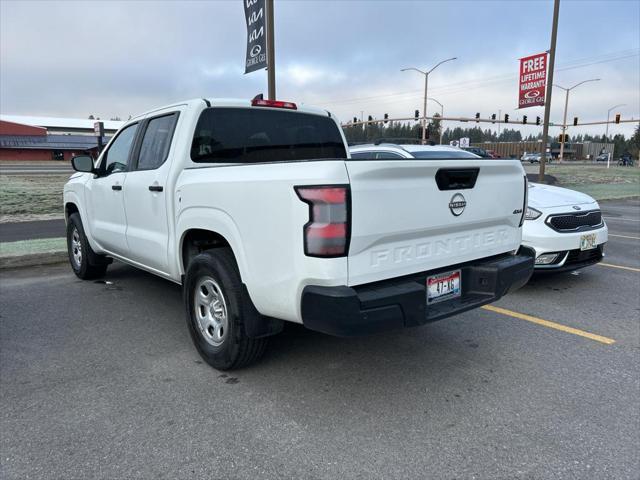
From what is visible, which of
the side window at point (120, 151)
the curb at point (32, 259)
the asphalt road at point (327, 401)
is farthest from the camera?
the curb at point (32, 259)

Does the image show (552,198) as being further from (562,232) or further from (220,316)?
(220,316)

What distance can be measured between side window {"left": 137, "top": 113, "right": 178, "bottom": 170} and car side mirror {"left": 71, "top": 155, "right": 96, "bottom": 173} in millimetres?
993

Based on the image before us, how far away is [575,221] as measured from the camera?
5.60m

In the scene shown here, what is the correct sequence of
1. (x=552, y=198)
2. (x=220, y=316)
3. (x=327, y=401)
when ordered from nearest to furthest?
(x=327, y=401), (x=220, y=316), (x=552, y=198)

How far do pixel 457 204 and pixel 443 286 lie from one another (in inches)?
21.2

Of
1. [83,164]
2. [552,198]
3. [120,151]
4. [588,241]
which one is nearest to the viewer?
[120,151]

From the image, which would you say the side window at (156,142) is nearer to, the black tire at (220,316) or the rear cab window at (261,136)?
the rear cab window at (261,136)

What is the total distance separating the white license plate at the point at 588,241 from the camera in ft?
18.0

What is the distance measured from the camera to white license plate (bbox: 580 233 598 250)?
5477 mm

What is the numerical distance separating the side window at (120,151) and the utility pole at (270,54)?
Result: 16.8 ft

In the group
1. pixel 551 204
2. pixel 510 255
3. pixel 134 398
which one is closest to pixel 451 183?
pixel 510 255

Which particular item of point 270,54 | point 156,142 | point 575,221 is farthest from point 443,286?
point 270,54

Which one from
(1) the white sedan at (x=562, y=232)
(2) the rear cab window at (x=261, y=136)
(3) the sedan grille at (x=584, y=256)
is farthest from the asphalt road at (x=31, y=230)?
(3) the sedan grille at (x=584, y=256)

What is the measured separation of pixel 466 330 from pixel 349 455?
2181mm
